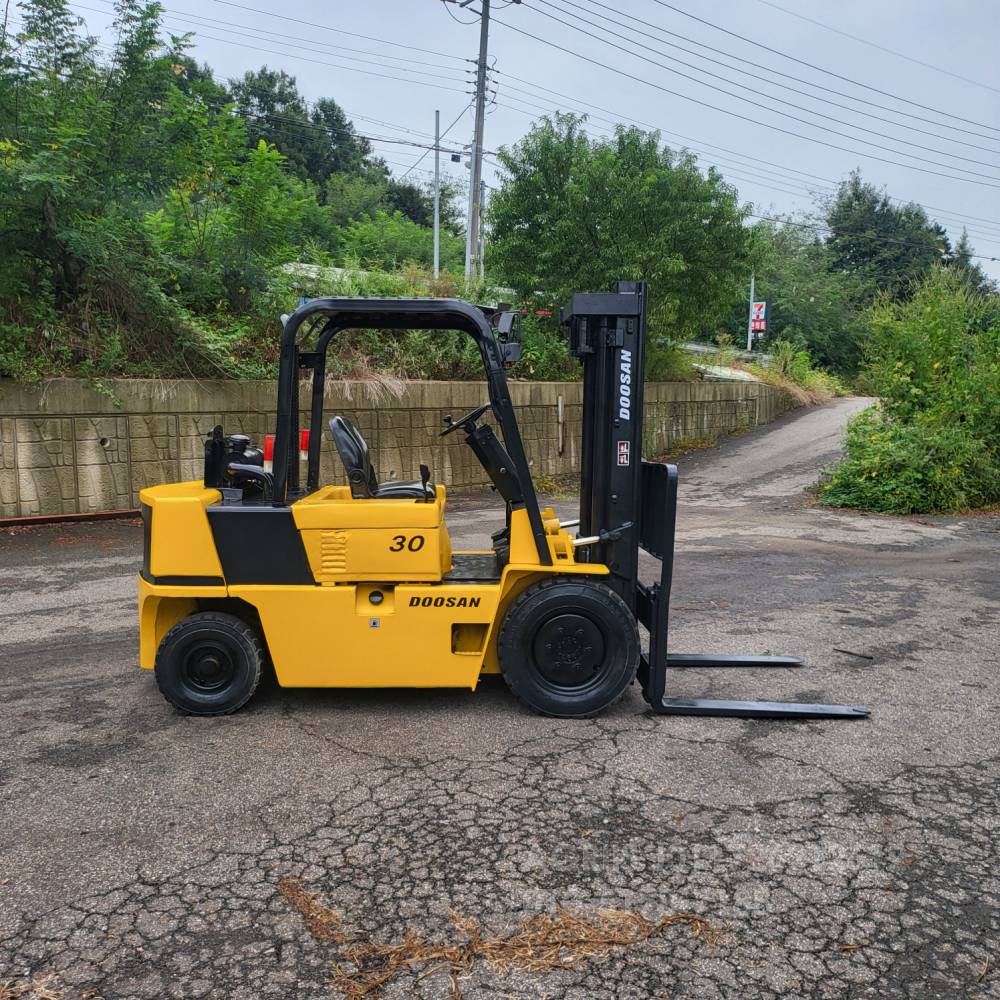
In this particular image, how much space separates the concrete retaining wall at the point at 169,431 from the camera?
11102mm

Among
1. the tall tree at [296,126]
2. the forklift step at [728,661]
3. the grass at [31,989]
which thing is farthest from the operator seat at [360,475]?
the tall tree at [296,126]

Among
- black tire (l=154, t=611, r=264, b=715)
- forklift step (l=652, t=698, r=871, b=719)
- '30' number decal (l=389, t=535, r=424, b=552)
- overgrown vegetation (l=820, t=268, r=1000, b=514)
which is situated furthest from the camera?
overgrown vegetation (l=820, t=268, r=1000, b=514)

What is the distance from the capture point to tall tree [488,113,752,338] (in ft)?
62.4

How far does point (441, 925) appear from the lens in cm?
299

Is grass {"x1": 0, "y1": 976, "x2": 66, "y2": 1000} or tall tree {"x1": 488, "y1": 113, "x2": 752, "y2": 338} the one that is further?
tall tree {"x1": 488, "y1": 113, "x2": 752, "y2": 338}

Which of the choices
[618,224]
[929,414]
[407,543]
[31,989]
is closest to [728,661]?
[407,543]

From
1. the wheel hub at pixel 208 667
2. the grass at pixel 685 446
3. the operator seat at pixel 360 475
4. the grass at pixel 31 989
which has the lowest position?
the grass at pixel 31 989

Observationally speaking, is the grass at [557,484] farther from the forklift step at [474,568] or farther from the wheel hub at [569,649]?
the wheel hub at [569,649]

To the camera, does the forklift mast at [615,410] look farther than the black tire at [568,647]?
Yes

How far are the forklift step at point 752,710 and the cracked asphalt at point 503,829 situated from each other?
0.08 meters

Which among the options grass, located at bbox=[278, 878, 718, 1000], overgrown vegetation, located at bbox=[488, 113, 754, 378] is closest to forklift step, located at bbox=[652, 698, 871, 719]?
grass, located at bbox=[278, 878, 718, 1000]

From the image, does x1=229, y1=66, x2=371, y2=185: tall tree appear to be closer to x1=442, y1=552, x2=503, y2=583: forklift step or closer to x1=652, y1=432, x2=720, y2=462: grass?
x1=652, y1=432, x2=720, y2=462: grass

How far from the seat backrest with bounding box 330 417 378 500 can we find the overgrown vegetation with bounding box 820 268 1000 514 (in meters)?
11.3

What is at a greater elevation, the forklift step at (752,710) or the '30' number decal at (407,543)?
the '30' number decal at (407,543)
